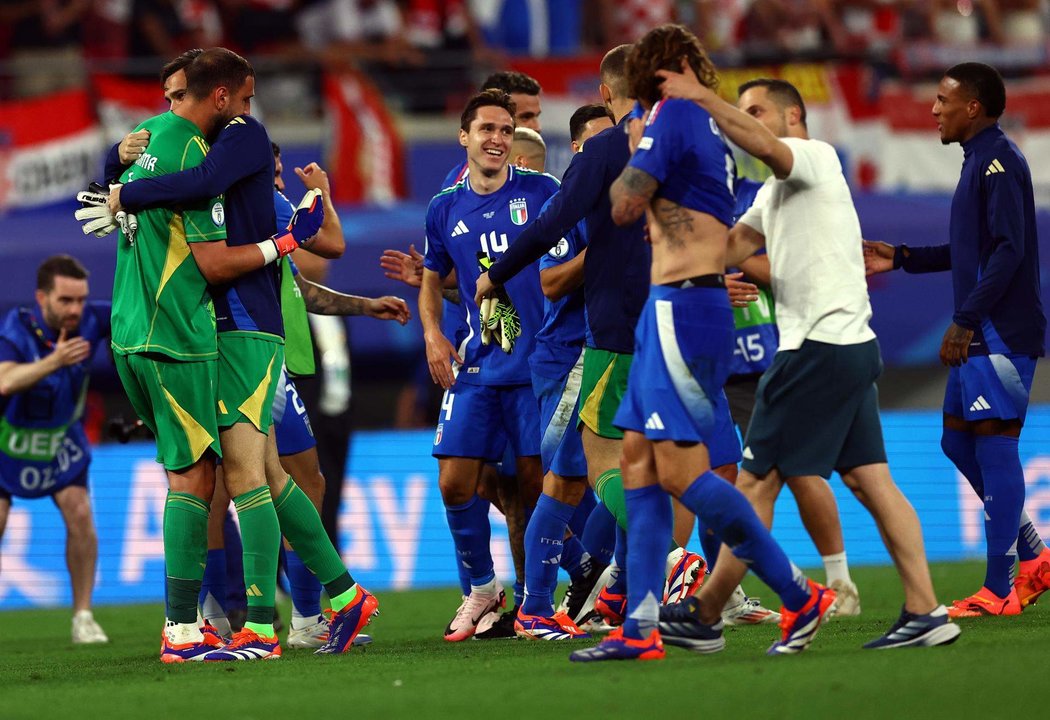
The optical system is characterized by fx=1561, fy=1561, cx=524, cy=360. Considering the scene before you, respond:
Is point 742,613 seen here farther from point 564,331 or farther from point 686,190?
point 686,190

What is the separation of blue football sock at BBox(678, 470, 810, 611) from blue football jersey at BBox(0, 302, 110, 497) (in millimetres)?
5605

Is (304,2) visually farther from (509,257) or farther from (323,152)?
(509,257)

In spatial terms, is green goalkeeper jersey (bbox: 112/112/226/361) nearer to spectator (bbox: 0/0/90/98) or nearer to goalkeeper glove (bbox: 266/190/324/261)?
goalkeeper glove (bbox: 266/190/324/261)

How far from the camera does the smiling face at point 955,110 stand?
761 cm

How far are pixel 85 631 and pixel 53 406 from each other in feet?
5.62

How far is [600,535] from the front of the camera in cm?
767

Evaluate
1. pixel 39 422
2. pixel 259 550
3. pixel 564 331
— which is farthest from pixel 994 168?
pixel 39 422

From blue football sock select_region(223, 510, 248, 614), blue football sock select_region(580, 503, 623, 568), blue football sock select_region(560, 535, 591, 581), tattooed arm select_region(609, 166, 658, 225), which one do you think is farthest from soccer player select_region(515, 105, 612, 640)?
blue football sock select_region(223, 510, 248, 614)

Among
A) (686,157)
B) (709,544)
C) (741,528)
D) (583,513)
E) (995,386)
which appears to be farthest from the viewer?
(583,513)

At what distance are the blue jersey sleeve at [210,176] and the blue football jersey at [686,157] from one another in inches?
74.3

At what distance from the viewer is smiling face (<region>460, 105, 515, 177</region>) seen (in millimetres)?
7641

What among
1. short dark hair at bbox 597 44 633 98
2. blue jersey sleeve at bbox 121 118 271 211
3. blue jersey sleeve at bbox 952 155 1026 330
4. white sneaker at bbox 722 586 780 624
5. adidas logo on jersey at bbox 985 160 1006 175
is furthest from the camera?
white sneaker at bbox 722 586 780 624

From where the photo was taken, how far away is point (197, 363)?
21.5 ft

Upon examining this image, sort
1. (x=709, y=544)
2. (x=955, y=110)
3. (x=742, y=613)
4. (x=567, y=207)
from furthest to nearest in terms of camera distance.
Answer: (x=742, y=613) < (x=955, y=110) < (x=709, y=544) < (x=567, y=207)
